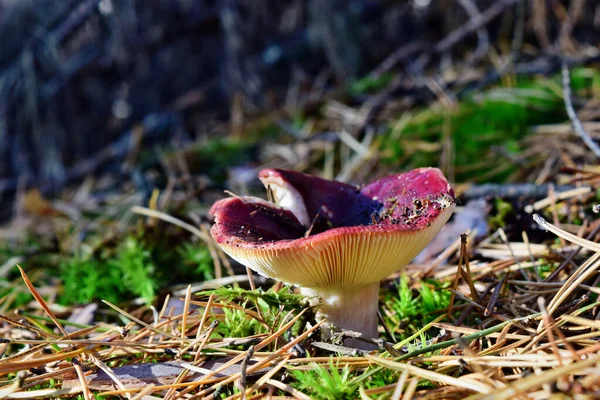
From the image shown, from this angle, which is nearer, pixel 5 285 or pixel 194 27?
pixel 5 285

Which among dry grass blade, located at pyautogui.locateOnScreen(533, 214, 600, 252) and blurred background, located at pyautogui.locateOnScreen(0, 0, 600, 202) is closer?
dry grass blade, located at pyautogui.locateOnScreen(533, 214, 600, 252)

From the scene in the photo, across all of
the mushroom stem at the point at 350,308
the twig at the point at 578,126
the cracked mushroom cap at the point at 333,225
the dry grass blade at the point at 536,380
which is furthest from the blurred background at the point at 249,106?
the dry grass blade at the point at 536,380

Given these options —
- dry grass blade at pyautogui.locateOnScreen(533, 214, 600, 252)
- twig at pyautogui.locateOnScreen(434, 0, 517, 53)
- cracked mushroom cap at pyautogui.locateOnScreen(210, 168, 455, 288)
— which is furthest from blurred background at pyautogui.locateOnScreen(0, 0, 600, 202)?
dry grass blade at pyautogui.locateOnScreen(533, 214, 600, 252)

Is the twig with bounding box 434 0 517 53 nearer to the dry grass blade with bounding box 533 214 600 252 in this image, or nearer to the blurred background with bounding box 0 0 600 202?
the blurred background with bounding box 0 0 600 202

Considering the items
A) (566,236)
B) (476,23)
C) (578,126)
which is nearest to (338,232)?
(566,236)

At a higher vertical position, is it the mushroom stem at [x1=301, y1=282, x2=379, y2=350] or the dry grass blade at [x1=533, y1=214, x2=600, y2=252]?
the dry grass blade at [x1=533, y1=214, x2=600, y2=252]

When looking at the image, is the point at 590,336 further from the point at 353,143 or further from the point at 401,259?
the point at 353,143

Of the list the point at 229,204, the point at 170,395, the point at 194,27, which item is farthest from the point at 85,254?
the point at 194,27

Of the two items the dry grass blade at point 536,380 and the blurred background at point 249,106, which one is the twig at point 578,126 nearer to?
the blurred background at point 249,106
